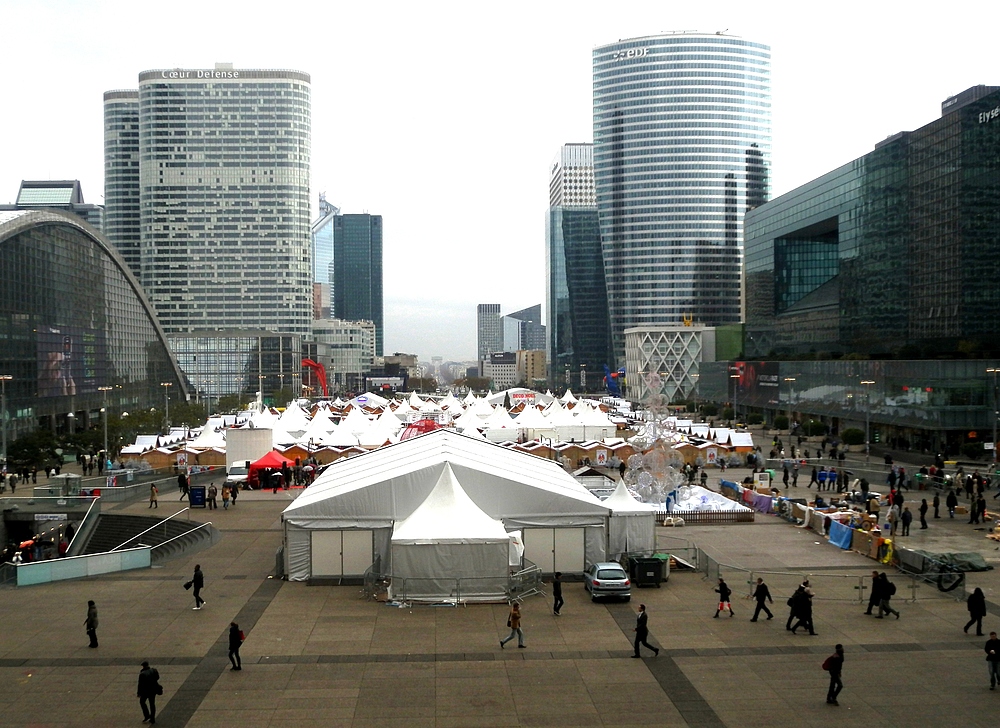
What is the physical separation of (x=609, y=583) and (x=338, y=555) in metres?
7.02

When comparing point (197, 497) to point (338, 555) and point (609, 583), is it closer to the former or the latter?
point (338, 555)

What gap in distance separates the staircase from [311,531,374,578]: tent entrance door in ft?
20.2

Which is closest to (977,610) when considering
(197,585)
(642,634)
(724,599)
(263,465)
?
(724,599)

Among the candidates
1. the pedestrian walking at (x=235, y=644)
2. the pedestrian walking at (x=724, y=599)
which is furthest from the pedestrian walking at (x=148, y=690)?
the pedestrian walking at (x=724, y=599)

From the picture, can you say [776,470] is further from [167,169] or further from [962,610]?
[167,169]

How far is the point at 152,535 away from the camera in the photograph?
32.6 m

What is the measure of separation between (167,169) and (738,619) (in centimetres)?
19125

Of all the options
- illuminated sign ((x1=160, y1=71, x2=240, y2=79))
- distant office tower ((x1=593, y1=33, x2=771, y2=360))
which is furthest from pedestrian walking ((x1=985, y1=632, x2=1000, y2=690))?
illuminated sign ((x1=160, y1=71, x2=240, y2=79))

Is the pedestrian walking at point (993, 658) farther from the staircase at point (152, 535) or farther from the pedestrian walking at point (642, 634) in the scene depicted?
the staircase at point (152, 535)

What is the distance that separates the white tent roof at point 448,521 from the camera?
21875mm

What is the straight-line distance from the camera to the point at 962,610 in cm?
2089

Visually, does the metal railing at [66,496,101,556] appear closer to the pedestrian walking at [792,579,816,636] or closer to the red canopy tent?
the red canopy tent

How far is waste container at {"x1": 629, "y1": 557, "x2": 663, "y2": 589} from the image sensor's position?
76.3ft

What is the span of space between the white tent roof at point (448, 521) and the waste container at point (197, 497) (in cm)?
1582
